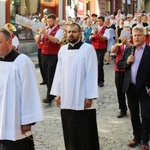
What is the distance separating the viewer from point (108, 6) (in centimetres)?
2573

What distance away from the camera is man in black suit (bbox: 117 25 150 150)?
16.2ft

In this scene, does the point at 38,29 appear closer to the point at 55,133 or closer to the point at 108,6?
the point at 55,133

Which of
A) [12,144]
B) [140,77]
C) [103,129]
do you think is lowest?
[103,129]

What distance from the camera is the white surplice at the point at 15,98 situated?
3.41m

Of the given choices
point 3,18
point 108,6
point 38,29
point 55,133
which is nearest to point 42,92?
point 38,29

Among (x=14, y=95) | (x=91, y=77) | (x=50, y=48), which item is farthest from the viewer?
(x=50, y=48)

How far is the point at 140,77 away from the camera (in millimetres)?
4961

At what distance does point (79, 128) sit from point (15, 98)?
1.33 metres

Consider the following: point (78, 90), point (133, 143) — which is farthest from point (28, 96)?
point (133, 143)

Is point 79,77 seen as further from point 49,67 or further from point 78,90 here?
point 49,67

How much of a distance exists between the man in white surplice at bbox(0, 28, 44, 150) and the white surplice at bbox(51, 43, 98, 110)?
1095 millimetres

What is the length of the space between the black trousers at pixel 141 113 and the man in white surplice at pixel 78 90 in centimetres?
78

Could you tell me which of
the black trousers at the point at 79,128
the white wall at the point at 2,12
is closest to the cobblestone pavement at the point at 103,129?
the black trousers at the point at 79,128

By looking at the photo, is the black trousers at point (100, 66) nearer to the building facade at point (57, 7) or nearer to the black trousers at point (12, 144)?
the building facade at point (57, 7)
